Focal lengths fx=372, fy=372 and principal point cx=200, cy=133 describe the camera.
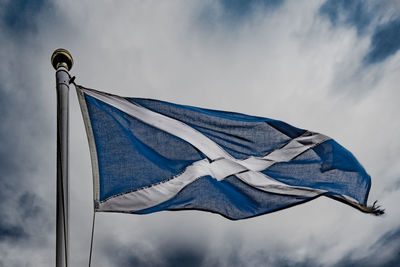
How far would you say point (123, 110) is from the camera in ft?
28.0

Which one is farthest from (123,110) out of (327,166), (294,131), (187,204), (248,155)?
(327,166)

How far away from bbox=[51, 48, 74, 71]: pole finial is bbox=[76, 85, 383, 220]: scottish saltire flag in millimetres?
678

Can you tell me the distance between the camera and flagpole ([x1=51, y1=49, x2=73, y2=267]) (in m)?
5.90

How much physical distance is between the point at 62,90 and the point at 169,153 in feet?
8.99

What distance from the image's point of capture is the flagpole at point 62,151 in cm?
590

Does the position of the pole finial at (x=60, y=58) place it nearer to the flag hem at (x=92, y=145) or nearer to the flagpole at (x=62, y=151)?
the flagpole at (x=62, y=151)

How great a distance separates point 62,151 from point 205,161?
3.46 meters

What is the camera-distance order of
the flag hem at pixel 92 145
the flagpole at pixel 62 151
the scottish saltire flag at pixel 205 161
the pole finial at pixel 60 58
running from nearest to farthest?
the flagpole at pixel 62 151 → the flag hem at pixel 92 145 → the scottish saltire flag at pixel 205 161 → the pole finial at pixel 60 58

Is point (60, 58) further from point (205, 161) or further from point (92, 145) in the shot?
point (205, 161)

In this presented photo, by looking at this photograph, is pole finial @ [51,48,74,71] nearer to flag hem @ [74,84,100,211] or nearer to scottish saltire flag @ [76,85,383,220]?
flag hem @ [74,84,100,211]

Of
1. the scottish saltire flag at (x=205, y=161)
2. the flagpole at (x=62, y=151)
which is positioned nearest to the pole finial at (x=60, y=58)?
the flagpole at (x=62, y=151)

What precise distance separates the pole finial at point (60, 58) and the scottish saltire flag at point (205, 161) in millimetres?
678

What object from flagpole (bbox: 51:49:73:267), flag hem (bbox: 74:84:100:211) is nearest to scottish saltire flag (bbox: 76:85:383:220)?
flag hem (bbox: 74:84:100:211)

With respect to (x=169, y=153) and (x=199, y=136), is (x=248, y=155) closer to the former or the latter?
(x=199, y=136)
